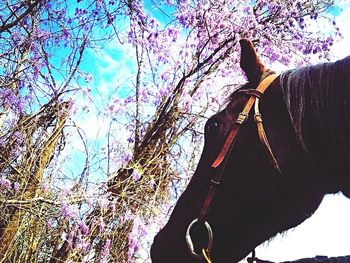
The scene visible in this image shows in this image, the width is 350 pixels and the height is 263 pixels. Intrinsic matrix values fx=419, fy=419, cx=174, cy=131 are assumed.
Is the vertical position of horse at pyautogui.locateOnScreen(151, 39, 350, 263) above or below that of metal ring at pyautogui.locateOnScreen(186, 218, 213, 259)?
above

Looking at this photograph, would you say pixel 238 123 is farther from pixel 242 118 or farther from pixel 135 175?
pixel 135 175

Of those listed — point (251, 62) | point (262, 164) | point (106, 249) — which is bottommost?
point (106, 249)

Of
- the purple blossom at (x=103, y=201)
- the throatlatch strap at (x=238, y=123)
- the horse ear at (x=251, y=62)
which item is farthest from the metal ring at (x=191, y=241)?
the purple blossom at (x=103, y=201)

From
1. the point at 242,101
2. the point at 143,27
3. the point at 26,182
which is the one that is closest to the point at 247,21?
the point at 143,27

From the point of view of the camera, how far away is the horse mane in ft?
5.36

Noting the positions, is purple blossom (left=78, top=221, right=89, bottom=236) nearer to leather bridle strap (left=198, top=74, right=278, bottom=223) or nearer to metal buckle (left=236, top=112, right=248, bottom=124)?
leather bridle strap (left=198, top=74, right=278, bottom=223)

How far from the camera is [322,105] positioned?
1.69 metres

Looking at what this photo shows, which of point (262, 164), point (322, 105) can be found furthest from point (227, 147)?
point (322, 105)

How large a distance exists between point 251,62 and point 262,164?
0.55 metres

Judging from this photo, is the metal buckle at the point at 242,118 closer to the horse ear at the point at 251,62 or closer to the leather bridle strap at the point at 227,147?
the leather bridle strap at the point at 227,147

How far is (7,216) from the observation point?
15.8 feet

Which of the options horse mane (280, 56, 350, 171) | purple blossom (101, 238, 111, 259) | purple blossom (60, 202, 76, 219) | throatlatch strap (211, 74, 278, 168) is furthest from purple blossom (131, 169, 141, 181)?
horse mane (280, 56, 350, 171)

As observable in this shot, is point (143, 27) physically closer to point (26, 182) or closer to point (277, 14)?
point (277, 14)

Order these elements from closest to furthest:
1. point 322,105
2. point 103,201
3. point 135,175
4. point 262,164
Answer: point 322,105 → point 262,164 → point 103,201 → point 135,175
